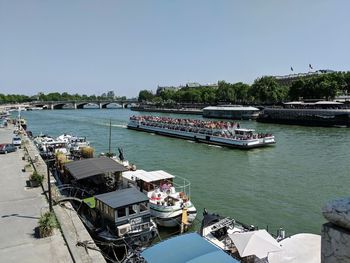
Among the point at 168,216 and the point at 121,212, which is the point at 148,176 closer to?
the point at 168,216

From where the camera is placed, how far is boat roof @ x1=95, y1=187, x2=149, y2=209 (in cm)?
1589

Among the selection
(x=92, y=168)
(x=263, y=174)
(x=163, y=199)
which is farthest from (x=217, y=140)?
(x=163, y=199)

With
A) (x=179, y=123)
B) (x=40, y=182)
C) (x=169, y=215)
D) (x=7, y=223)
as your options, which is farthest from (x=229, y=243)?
(x=179, y=123)

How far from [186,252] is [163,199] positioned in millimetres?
8188

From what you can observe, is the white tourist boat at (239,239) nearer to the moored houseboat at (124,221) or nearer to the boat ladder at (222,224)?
the boat ladder at (222,224)

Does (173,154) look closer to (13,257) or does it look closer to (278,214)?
(278,214)

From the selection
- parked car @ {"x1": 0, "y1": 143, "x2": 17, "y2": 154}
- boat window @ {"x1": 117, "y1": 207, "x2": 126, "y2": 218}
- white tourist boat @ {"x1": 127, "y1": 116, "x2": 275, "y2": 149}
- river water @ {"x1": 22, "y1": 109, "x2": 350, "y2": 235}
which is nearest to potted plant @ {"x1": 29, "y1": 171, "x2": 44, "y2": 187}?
boat window @ {"x1": 117, "y1": 207, "x2": 126, "y2": 218}

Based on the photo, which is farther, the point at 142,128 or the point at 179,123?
the point at 142,128

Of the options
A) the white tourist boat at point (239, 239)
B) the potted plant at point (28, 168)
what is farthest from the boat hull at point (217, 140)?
the white tourist boat at point (239, 239)

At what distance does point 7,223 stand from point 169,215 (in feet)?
25.2

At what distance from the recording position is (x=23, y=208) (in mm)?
16922

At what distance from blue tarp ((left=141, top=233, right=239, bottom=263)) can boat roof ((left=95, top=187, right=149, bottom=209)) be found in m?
4.22

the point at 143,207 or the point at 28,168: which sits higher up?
the point at 143,207

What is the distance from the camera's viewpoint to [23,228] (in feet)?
47.4
